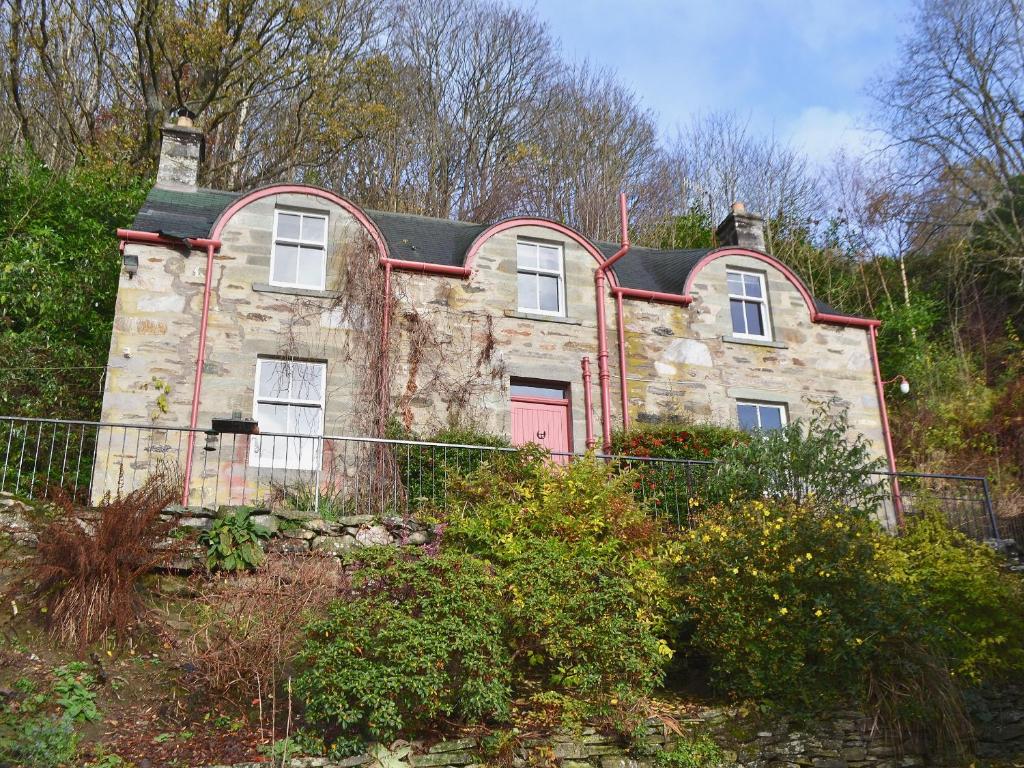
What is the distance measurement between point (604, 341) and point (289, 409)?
208 inches

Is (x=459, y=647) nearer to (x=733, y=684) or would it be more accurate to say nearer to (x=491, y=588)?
(x=491, y=588)

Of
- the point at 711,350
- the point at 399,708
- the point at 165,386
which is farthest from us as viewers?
the point at 711,350

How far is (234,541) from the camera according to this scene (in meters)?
9.23

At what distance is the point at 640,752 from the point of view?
24.0ft

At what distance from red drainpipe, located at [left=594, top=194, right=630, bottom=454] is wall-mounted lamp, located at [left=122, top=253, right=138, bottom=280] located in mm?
7387

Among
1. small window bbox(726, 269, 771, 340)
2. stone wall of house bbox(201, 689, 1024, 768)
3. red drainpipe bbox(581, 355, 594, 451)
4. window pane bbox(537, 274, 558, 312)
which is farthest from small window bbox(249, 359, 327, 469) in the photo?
small window bbox(726, 269, 771, 340)

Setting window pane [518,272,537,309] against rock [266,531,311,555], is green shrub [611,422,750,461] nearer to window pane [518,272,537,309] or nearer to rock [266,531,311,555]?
window pane [518,272,537,309]

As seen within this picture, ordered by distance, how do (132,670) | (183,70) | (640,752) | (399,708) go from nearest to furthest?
(399,708) < (640,752) < (132,670) < (183,70)

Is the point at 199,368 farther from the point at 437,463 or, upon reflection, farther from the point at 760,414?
the point at 760,414

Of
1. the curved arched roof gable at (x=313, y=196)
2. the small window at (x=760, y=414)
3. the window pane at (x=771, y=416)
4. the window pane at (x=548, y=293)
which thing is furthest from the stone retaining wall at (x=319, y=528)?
the window pane at (x=771, y=416)

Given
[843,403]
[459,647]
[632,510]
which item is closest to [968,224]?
[843,403]

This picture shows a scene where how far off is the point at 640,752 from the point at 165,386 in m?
8.74

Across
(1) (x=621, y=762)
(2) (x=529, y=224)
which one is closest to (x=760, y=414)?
(2) (x=529, y=224)

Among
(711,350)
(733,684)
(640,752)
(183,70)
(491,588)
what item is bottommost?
(640,752)
